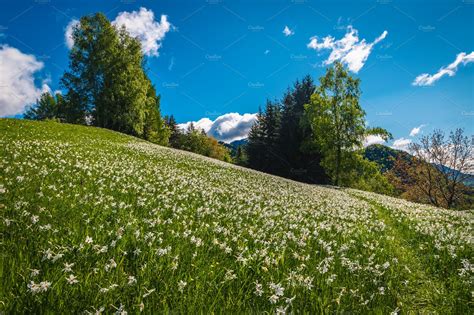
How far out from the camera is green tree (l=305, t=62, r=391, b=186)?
4397 cm

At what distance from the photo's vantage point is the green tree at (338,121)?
43969mm

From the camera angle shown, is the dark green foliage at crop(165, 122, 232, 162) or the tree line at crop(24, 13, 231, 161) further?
the dark green foliage at crop(165, 122, 232, 162)

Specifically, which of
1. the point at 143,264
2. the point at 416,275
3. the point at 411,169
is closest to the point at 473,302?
the point at 416,275

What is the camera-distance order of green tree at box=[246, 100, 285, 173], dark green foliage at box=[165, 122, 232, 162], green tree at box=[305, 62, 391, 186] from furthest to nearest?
dark green foliage at box=[165, 122, 232, 162], green tree at box=[246, 100, 285, 173], green tree at box=[305, 62, 391, 186]

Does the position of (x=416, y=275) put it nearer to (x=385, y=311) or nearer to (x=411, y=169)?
(x=385, y=311)

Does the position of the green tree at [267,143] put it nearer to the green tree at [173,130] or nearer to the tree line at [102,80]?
the tree line at [102,80]

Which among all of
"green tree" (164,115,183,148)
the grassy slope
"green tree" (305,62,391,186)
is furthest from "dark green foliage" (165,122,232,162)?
the grassy slope

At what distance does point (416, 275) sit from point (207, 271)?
407 centimetres

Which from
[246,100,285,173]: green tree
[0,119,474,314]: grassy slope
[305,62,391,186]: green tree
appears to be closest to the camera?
[0,119,474,314]: grassy slope

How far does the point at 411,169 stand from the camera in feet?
177

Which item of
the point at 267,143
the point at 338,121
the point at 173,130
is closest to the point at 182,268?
the point at 338,121

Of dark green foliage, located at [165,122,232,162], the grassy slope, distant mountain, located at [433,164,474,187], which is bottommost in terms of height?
the grassy slope

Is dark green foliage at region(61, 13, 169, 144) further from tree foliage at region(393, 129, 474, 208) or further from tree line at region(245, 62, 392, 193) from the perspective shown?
tree foliage at region(393, 129, 474, 208)

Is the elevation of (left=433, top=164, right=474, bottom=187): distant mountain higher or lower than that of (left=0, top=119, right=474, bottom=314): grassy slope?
higher
